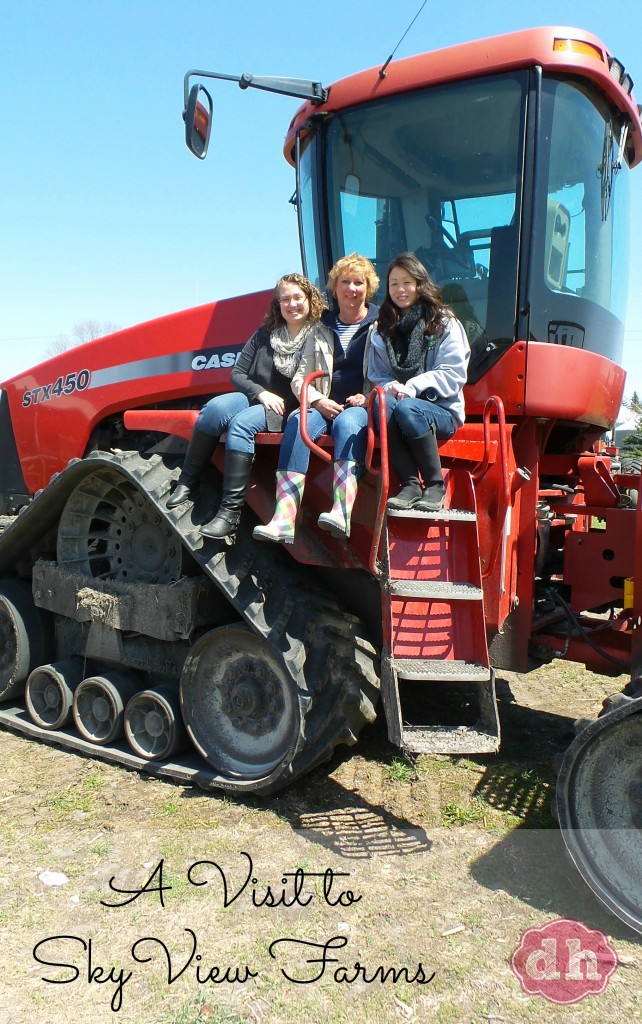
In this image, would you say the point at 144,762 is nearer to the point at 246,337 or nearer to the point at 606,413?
the point at 246,337

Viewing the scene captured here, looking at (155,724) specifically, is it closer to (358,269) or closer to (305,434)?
(305,434)

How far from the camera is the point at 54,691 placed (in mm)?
4398

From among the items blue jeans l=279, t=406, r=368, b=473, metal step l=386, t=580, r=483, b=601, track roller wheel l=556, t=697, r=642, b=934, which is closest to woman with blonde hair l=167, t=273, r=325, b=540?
blue jeans l=279, t=406, r=368, b=473

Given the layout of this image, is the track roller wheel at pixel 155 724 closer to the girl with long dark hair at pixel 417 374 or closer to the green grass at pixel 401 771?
the green grass at pixel 401 771

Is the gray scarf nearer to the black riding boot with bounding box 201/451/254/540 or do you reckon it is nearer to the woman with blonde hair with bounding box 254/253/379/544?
the woman with blonde hair with bounding box 254/253/379/544

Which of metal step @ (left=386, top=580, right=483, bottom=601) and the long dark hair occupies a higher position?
the long dark hair

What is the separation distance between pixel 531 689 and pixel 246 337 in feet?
9.82

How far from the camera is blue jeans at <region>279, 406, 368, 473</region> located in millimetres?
3141

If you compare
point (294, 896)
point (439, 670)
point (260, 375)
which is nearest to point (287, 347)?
point (260, 375)

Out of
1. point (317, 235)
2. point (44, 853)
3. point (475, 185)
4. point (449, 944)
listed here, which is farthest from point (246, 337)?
point (449, 944)

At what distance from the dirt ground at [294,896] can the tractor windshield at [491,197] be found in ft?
6.48

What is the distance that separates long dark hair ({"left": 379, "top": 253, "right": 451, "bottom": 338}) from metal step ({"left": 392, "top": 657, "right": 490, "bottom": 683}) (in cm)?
135

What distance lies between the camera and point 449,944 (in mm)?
2631

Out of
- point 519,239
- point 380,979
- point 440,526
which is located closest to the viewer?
point 380,979
